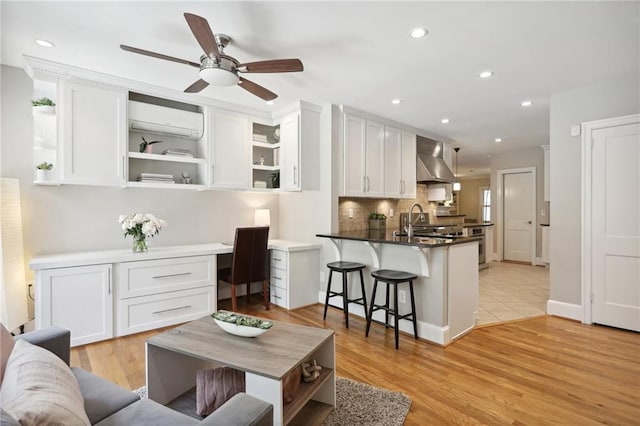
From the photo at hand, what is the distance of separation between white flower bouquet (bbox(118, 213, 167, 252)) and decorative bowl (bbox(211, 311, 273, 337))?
6.00ft

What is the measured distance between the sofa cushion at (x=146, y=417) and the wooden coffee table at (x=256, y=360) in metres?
0.31

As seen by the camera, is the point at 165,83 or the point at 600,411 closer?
the point at 600,411

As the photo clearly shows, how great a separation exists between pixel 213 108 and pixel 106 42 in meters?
1.47

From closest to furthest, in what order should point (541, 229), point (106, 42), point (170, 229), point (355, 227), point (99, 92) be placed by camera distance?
point (106, 42)
point (99, 92)
point (170, 229)
point (355, 227)
point (541, 229)

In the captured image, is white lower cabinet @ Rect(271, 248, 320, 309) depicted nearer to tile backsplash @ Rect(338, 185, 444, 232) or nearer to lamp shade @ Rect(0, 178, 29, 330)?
tile backsplash @ Rect(338, 185, 444, 232)

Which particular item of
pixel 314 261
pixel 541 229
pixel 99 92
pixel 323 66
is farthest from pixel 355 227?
pixel 541 229

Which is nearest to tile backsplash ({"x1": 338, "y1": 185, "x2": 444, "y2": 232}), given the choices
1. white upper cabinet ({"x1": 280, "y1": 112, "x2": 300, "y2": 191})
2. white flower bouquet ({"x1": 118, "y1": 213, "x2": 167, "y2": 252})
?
white upper cabinet ({"x1": 280, "y1": 112, "x2": 300, "y2": 191})

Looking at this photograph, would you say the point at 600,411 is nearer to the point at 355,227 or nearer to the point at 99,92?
the point at 355,227

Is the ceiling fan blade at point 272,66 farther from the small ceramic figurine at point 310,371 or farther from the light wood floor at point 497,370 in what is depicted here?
the light wood floor at point 497,370

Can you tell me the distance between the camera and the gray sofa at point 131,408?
1.05 m

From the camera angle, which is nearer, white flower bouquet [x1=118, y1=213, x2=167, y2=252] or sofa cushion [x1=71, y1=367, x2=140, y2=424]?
sofa cushion [x1=71, y1=367, x2=140, y2=424]

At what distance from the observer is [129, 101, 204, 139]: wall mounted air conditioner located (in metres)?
3.44

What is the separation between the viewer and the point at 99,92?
313cm

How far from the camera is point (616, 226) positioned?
327 cm
